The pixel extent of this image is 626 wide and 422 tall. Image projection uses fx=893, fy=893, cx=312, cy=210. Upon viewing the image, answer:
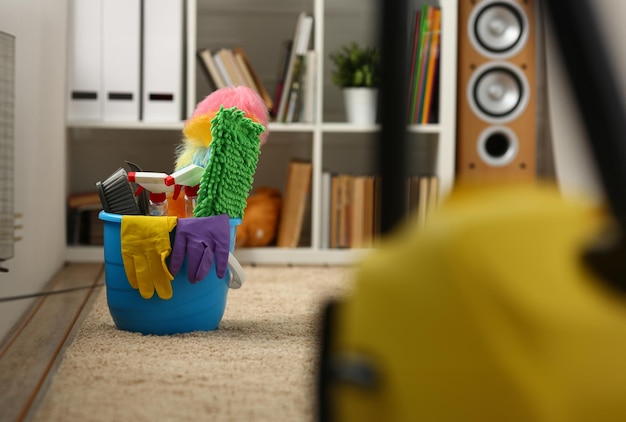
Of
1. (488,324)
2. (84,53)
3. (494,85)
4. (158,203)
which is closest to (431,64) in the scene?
(494,85)

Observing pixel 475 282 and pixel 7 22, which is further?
pixel 7 22

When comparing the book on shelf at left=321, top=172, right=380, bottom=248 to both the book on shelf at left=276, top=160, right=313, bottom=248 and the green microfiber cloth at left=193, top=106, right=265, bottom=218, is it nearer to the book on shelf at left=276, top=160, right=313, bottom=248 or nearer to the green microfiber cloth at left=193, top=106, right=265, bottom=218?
the book on shelf at left=276, top=160, right=313, bottom=248

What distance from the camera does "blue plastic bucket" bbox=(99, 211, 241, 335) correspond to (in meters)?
1.66

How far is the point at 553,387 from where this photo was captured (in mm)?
604

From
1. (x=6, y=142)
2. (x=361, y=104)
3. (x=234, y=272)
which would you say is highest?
(x=361, y=104)

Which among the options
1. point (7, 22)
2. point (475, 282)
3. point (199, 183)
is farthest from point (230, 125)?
point (475, 282)

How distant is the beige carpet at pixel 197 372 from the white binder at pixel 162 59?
88 centimetres

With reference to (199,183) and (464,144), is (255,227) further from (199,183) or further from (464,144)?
(199,183)

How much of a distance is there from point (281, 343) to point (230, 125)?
415mm

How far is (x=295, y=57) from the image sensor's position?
9.26 feet

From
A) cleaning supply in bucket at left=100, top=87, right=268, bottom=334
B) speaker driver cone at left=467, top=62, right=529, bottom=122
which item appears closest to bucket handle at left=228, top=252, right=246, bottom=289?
cleaning supply in bucket at left=100, top=87, right=268, bottom=334

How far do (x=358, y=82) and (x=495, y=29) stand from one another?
1.58ft

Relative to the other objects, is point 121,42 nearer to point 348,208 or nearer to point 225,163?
point 348,208

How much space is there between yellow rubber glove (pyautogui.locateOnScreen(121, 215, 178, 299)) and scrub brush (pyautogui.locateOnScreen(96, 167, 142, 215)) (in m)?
0.09
